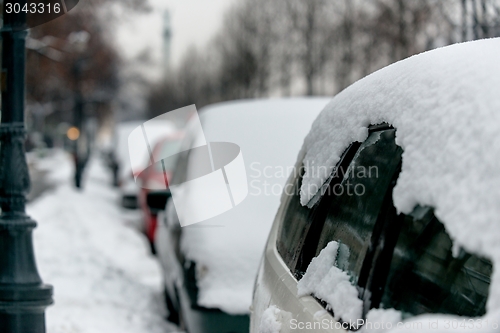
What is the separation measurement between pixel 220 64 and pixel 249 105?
39.3m

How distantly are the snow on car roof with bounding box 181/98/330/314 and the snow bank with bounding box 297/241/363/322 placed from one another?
2076 millimetres

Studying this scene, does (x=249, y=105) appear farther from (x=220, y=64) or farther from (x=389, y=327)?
(x=220, y=64)

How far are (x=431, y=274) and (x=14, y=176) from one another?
13.0ft

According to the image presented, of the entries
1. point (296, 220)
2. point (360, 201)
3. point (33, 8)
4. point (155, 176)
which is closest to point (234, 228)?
point (296, 220)

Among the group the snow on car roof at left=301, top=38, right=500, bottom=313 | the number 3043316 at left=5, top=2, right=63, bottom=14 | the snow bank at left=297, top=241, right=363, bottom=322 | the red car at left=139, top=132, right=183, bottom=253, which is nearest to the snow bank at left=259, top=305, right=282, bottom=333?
the snow bank at left=297, top=241, right=363, bottom=322

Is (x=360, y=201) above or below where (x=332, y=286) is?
above

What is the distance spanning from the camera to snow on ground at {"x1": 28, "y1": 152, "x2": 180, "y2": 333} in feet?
18.4

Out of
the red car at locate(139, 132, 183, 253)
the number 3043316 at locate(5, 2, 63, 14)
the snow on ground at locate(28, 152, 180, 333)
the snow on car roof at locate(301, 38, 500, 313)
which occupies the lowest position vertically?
the snow on ground at locate(28, 152, 180, 333)

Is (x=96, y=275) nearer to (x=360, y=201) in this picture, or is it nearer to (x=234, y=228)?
(x=234, y=228)

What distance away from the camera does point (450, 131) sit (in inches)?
60.7

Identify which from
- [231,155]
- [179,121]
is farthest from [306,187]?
[179,121]

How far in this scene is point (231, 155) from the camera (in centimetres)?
532

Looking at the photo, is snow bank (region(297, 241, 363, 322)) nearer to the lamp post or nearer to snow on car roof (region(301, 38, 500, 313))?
snow on car roof (region(301, 38, 500, 313))

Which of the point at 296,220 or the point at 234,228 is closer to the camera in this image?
the point at 296,220
